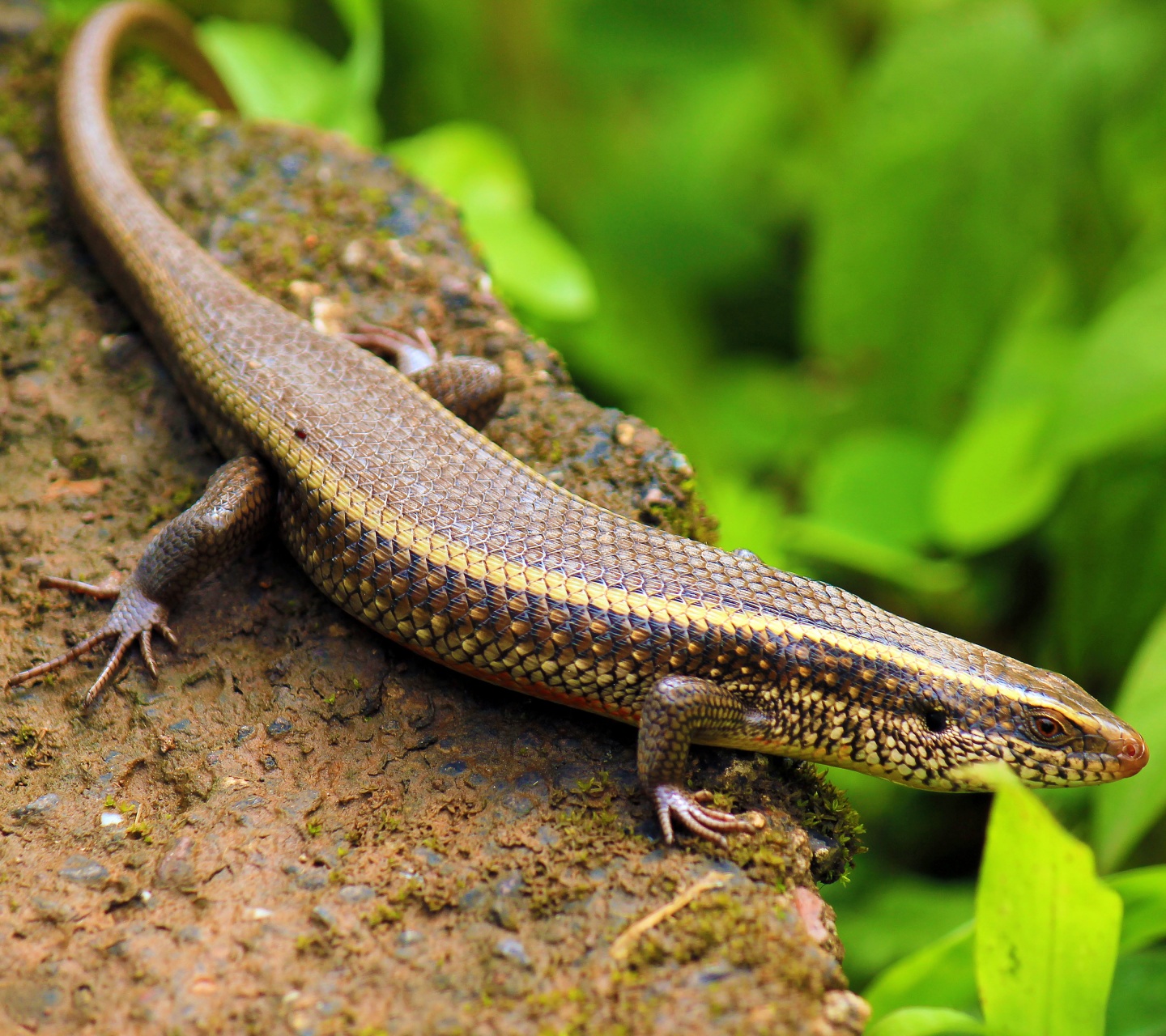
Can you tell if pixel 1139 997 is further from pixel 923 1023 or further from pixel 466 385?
pixel 466 385

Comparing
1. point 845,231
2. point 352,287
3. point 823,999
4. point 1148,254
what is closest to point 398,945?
point 823,999

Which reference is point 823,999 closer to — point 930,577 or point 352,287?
point 930,577

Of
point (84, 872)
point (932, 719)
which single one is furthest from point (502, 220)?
point (84, 872)

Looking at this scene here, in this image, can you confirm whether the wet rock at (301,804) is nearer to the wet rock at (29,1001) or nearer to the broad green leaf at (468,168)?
the wet rock at (29,1001)

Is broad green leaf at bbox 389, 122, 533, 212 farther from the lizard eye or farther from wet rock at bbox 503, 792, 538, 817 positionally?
the lizard eye

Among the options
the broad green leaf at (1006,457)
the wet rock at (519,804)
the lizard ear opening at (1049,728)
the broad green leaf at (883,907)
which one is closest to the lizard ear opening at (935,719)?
the lizard ear opening at (1049,728)

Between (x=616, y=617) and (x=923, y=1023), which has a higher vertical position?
(x=616, y=617)
